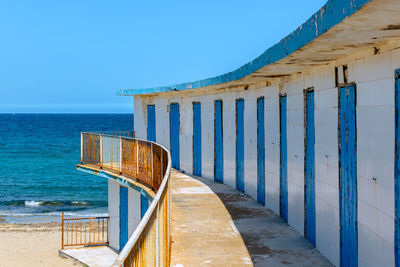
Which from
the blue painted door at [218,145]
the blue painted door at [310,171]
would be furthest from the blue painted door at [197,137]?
the blue painted door at [310,171]

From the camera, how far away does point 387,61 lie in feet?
21.7

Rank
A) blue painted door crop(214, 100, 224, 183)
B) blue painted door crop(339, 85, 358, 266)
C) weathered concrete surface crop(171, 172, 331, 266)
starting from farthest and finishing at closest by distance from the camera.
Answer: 1. blue painted door crop(214, 100, 224, 183)
2. weathered concrete surface crop(171, 172, 331, 266)
3. blue painted door crop(339, 85, 358, 266)

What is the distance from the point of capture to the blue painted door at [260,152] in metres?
14.0

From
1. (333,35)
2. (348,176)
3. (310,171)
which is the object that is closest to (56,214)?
(310,171)

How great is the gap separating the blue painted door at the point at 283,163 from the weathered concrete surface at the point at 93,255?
9.10 m

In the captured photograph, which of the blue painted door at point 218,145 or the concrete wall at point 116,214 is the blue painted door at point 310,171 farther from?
the concrete wall at point 116,214

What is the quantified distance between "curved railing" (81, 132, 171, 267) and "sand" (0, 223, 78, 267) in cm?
580

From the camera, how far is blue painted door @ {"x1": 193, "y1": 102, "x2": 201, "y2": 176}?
2017 cm

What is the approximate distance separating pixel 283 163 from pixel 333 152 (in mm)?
3555

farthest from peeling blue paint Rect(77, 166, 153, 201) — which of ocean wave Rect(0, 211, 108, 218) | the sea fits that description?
ocean wave Rect(0, 211, 108, 218)

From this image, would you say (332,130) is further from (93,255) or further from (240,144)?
(93,255)

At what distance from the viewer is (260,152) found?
46.9ft

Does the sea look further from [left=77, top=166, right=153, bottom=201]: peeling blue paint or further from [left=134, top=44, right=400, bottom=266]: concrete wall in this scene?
[left=134, top=44, right=400, bottom=266]: concrete wall

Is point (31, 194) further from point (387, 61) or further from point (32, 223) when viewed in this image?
point (387, 61)
